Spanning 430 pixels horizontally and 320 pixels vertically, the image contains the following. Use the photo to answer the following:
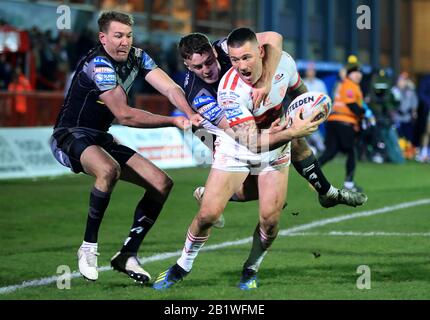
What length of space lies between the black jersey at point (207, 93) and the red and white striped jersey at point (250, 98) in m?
0.16

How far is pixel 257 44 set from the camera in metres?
7.94

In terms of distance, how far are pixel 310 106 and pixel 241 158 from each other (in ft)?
2.61

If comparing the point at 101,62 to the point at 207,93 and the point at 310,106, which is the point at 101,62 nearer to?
the point at 207,93

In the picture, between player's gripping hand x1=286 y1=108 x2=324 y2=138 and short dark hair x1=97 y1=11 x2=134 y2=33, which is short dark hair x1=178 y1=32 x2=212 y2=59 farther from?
player's gripping hand x1=286 y1=108 x2=324 y2=138

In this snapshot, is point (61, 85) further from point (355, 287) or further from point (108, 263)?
point (355, 287)

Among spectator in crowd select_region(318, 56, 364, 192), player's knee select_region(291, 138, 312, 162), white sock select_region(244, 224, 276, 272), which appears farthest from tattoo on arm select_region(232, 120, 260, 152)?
spectator in crowd select_region(318, 56, 364, 192)

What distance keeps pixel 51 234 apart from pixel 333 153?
7096 millimetres

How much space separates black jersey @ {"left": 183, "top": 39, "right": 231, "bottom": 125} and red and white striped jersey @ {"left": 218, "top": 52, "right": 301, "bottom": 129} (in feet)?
0.52

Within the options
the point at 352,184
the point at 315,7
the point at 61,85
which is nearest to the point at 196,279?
the point at 352,184

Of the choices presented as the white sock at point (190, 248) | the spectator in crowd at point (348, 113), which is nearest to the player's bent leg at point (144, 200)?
the white sock at point (190, 248)

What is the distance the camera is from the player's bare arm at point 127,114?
26.9 ft

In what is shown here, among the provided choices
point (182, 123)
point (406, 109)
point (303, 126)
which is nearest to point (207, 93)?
point (182, 123)

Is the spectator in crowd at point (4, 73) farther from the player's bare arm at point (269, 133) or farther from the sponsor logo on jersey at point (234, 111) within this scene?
the sponsor logo on jersey at point (234, 111)

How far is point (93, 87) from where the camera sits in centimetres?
884
